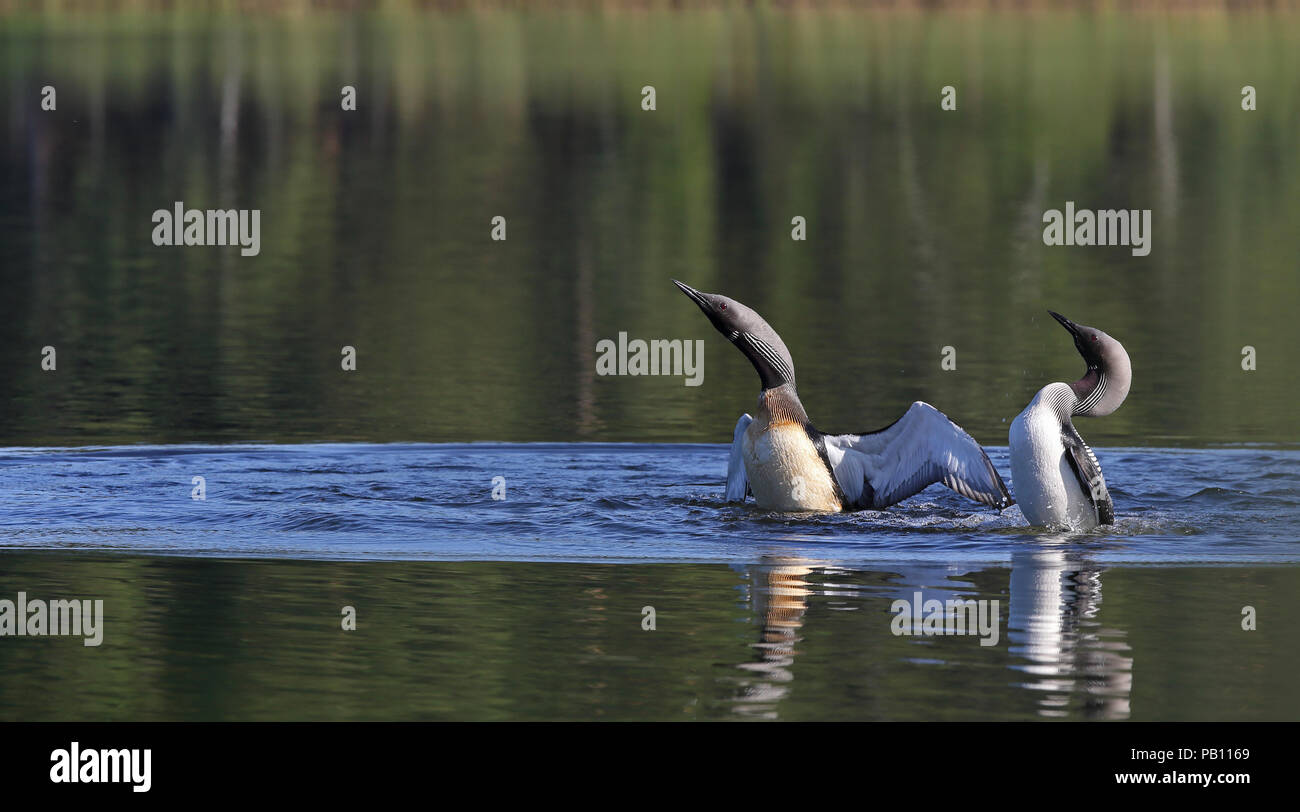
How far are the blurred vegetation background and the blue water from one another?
4.50ft

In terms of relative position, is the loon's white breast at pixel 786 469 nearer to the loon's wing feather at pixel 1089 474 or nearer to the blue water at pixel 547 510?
the blue water at pixel 547 510

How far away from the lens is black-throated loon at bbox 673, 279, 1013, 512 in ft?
49.4

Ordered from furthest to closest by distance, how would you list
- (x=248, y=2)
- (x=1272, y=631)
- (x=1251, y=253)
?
(x=248, y=2)
(x=1251, y=253)
(x=1272, y=631)

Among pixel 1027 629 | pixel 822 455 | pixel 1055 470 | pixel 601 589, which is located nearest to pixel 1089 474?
pixel 1055 470

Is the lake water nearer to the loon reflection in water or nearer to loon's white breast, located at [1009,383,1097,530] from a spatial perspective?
the loon reflection in water

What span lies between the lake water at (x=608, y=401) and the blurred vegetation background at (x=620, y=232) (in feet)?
0.49

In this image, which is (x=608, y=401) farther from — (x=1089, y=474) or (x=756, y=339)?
(x=1089, y=474)

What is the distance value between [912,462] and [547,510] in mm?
2565

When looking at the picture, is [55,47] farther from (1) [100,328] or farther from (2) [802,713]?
(2) [802,713]

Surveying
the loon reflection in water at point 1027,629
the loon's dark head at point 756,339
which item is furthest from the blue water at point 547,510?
the loon's dark head at point 756,339

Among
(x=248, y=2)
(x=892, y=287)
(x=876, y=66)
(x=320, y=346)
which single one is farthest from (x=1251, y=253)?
(x=248, y=2)

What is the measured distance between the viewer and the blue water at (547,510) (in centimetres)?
1397

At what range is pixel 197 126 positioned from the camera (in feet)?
A: 183
